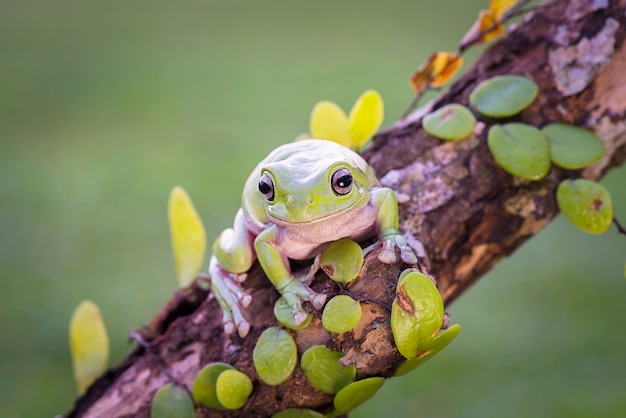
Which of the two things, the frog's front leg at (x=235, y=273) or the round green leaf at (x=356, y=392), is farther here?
the frog's front leg at (x=235, y=273)

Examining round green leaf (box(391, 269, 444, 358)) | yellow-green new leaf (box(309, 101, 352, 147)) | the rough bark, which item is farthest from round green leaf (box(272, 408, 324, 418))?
yellow-green new leaf (box(309, 101, 352, 147))

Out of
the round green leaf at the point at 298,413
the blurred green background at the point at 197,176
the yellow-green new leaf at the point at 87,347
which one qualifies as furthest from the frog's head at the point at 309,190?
the blurred green background at the point at 197,176

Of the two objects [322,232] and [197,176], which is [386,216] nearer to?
[322,232]

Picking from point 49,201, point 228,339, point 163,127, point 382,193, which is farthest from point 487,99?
point 163,127

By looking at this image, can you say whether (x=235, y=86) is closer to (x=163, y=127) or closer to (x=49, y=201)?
(x=163, y=127)

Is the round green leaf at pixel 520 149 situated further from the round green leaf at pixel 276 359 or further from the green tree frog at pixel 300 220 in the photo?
the round green leaf at pixel 276 359

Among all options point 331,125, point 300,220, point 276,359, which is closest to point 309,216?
point 300,220
